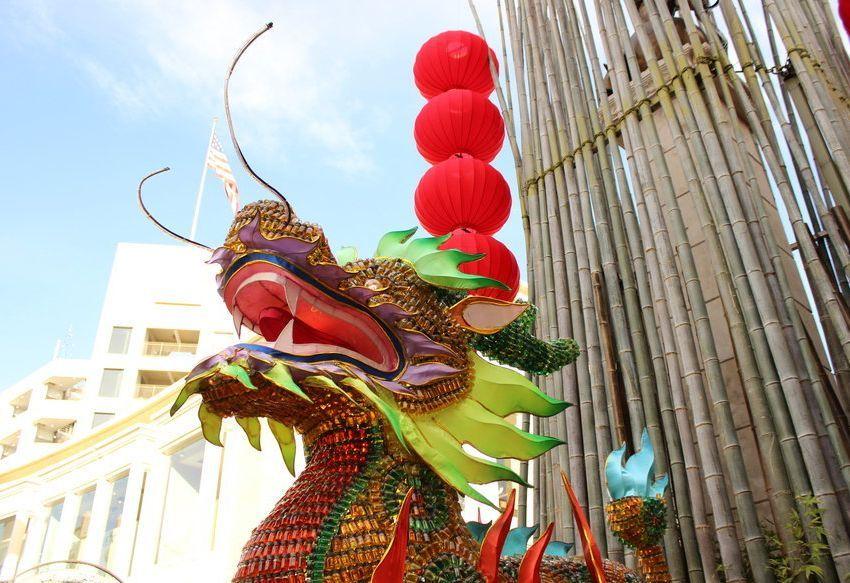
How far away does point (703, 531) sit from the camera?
2453 mm

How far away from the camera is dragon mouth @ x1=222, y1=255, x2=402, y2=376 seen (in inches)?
56.8

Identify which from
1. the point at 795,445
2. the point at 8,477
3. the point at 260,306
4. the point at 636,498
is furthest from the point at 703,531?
the point at 8,477

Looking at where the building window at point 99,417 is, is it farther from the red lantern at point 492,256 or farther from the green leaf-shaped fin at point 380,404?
the green leaf-shaped fin at point 380,404

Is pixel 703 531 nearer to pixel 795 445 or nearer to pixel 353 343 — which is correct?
pixel 795 445

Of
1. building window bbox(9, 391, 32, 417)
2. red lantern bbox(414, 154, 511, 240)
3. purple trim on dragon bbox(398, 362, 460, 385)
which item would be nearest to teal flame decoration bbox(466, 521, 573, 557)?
purple trim on dragon bbox(398, 362, 460, 385)

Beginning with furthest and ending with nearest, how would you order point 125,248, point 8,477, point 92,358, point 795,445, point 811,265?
1. point 125,248
2. point 92,358
3. point 8,477
4. point 811,265
5. point 795,445

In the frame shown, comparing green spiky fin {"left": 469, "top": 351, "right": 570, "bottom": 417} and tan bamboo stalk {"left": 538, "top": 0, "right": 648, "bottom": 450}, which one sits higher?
tan bamboo stalk {"left": 538, "top": 0, "right": 648, "bottom": 450}

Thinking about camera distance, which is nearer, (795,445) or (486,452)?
(486,452)

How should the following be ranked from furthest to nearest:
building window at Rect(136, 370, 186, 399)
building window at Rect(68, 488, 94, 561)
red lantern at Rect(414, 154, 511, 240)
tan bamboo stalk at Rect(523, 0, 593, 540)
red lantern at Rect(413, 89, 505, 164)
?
1. building window at Rect(136, 370, 186, 399)
2. building window at Rect(68, 488, 94, 561)
3. red lantern at Rect(413, 89, 505, 164)
4. red lantern at Rect(414, 154, 511, 240)
5. tan bamboo stalk at Rect(523, 0, 593, 540)

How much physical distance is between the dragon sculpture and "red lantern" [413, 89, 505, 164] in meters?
2.57

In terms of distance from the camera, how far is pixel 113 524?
8.04 metres

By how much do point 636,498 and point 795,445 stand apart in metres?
0.87

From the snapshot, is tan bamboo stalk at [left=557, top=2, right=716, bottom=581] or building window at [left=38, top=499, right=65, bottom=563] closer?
tan bamboo stalk at [left=557, top=2, right=716, bottom=581]

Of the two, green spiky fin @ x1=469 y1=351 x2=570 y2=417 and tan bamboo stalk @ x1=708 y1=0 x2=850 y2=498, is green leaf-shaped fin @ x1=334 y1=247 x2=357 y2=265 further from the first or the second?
tan bamboo stalk @ x1=708 y1=0 x2=850 y2=498
